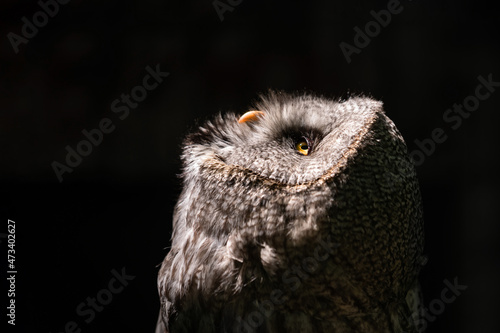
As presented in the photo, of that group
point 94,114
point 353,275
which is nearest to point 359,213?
point 353,275

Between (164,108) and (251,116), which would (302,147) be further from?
(164,108)

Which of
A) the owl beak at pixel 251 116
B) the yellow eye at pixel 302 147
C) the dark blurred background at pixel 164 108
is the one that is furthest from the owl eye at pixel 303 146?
the dark blurred background at pixel 164 108

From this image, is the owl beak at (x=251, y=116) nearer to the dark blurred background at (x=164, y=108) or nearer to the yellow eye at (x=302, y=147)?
the yellow eye at (x=302, y=147)

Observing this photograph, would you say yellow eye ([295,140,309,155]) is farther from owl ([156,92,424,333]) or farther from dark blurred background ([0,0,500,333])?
dark blurred background ([0,0,500,333])

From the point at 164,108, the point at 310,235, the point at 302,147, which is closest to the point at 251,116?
the point at 302,147

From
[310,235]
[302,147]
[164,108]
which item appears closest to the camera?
[310,235]

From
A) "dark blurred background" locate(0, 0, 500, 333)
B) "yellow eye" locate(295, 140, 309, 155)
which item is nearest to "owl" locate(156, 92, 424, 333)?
"yellow eye" locate(295, 140, 309, 155)

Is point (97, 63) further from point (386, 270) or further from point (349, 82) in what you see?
point (386, 270)

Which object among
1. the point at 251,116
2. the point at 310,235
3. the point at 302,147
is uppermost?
the point at 251,116
